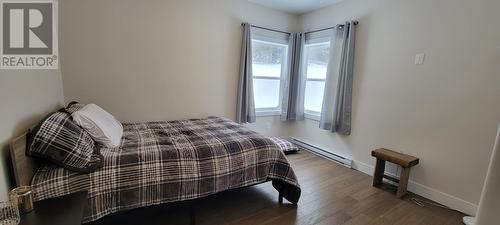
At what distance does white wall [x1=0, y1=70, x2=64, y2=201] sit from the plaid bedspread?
0.17 meters

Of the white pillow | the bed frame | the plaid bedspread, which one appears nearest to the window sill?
the plaid bedspread

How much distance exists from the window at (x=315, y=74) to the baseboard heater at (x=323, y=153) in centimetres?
51

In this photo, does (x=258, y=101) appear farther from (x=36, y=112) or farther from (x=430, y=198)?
(x=36, y=112)

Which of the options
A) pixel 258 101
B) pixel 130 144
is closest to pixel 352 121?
pixel 258 101

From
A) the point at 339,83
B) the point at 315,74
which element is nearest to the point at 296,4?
the point at 315,74

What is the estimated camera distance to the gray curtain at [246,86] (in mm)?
3354

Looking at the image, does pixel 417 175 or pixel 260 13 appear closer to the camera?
pixel 417 175

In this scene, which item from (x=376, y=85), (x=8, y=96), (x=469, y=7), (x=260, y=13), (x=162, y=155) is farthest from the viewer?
(x=260, y=13)

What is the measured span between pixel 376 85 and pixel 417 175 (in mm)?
1137

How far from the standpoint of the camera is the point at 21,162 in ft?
3.96

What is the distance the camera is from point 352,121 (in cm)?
314

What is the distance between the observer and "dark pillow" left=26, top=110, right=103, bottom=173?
1.29 metres

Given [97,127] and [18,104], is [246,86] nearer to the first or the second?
[97,127]

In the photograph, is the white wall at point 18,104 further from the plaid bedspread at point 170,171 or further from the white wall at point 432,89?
the white wall at point 432,89
